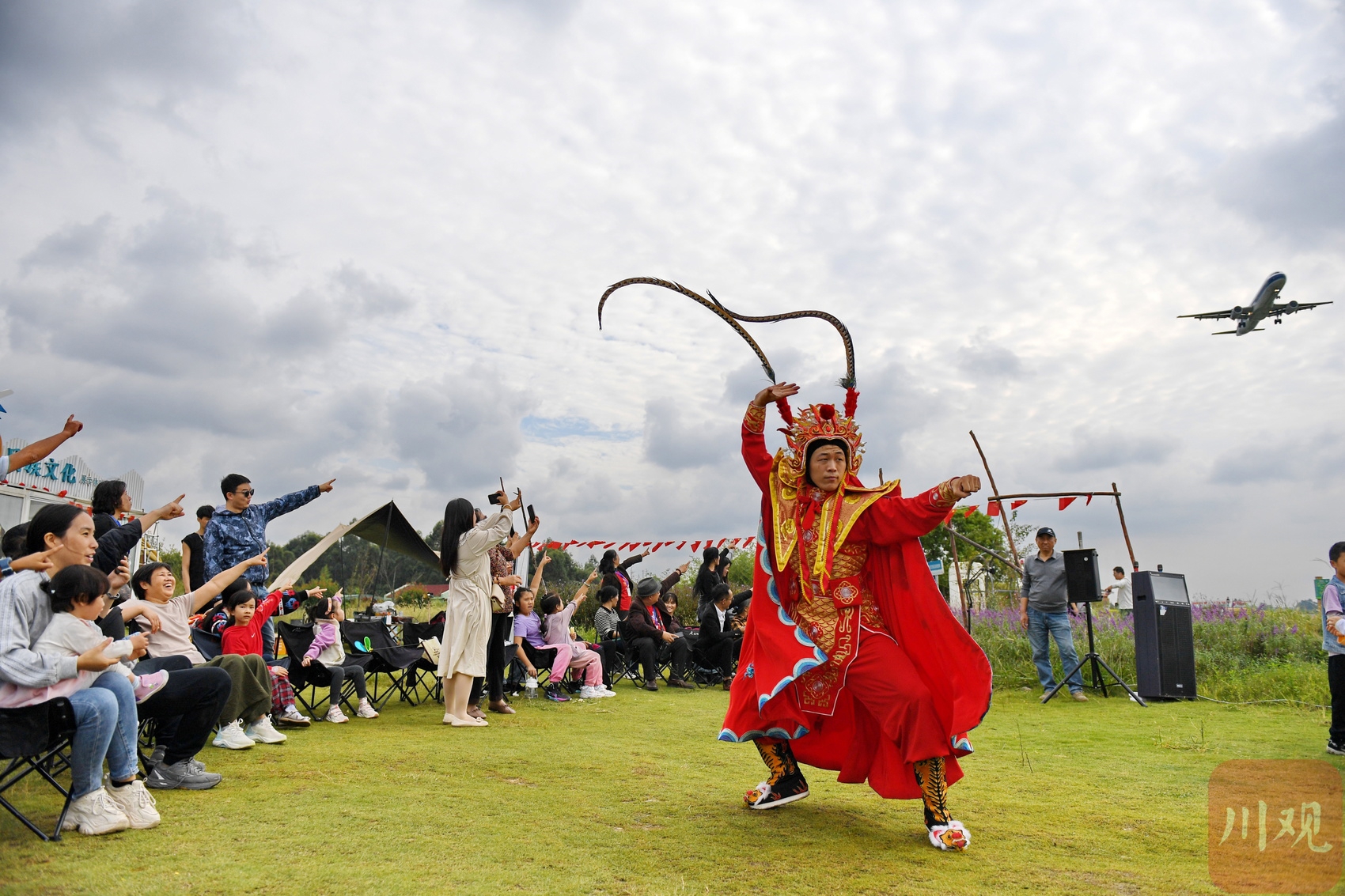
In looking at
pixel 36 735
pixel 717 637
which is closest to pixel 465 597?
pixel 36 735

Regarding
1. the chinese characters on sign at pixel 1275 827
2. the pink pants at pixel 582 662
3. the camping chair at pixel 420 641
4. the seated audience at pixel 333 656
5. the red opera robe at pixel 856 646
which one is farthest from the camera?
the pink pants at pixel 582 662

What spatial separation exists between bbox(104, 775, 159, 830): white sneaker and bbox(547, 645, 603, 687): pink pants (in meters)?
5.52

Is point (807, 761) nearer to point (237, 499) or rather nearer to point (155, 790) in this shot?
point (155, 790)

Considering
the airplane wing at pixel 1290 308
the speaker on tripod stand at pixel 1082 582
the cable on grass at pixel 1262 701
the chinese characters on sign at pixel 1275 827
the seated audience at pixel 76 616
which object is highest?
the airplane wing at pixel 1290 308

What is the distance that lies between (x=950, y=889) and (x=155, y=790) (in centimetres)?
361

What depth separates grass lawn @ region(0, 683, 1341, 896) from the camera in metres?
3.01

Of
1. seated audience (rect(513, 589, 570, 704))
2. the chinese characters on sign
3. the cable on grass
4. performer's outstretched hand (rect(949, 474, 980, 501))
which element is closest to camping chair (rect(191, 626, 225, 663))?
seated audience (rect(513, 589, 570, 704))

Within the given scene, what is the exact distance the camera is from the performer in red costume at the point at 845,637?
3.70 meters

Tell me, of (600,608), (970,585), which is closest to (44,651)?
(600,608)

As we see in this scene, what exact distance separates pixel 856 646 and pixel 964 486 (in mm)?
894

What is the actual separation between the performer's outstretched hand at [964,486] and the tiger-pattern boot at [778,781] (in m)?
1.49

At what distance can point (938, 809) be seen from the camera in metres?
3.55

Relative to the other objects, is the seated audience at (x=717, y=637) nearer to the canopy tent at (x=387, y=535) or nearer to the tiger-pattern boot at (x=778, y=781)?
the canopy tent at (x=387, y=535)

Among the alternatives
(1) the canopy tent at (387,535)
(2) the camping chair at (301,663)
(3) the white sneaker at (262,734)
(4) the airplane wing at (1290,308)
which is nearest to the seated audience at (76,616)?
(3) the white sneaker at (262,734)
